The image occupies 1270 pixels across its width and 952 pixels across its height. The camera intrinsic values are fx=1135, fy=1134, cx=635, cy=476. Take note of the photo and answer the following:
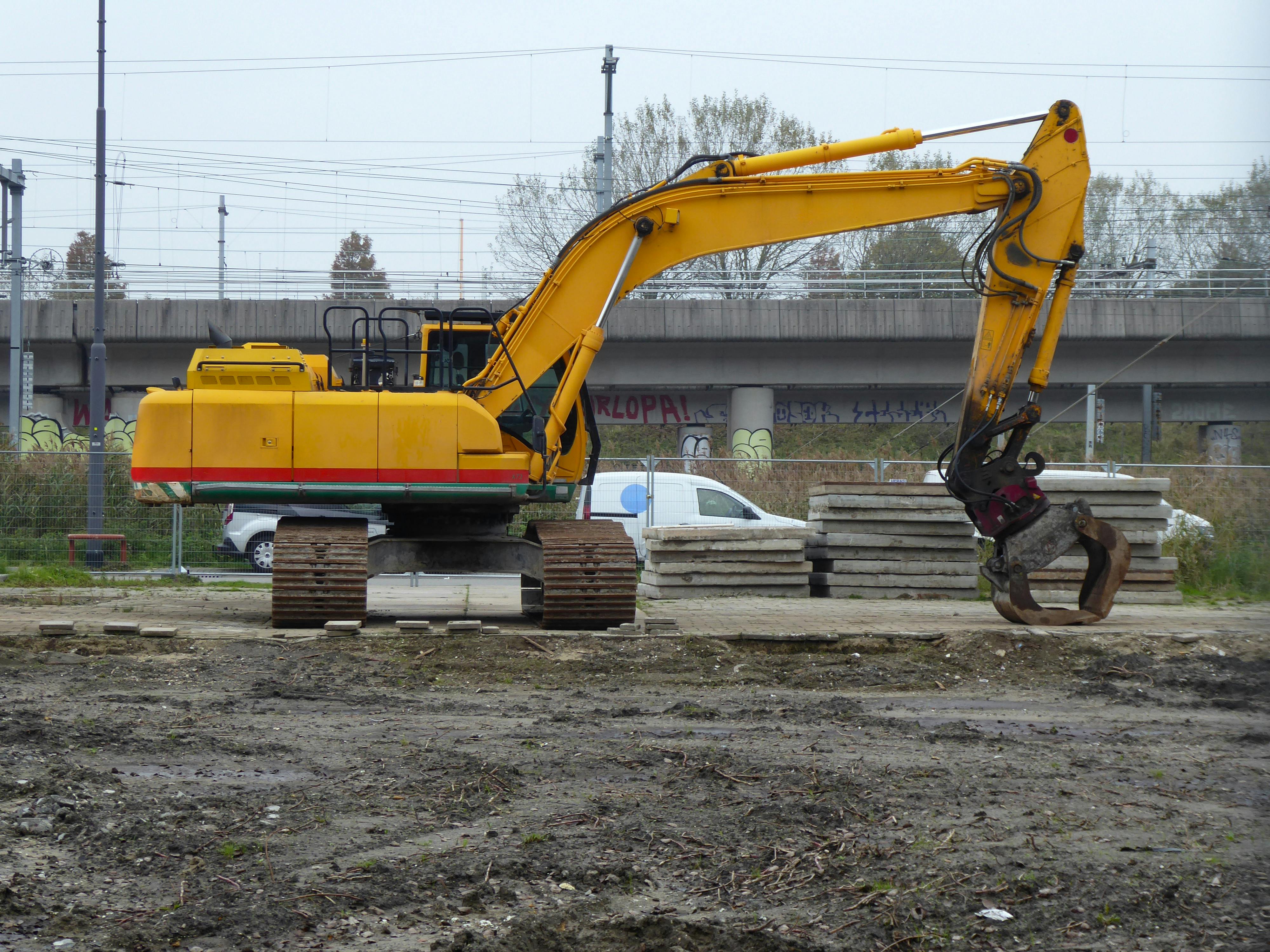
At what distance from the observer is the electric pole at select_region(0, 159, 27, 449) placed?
24.8 m

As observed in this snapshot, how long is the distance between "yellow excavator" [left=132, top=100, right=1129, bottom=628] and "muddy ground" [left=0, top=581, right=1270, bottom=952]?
2.14 metres

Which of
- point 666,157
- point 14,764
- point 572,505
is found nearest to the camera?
point 14,764

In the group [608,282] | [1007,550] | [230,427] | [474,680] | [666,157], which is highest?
[666,157]

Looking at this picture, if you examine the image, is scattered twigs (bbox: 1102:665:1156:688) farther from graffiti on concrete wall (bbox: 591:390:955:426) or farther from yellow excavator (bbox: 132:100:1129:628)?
graffiti on concrete wall (bbox: 591:390:955:426)

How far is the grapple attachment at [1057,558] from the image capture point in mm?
11086

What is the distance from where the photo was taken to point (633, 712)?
7.14m

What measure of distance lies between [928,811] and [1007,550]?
6.96 metres

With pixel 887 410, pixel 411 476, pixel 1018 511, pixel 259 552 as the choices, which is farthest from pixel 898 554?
pixel 887 410

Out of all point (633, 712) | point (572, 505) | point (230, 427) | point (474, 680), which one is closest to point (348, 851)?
point (633, 712)

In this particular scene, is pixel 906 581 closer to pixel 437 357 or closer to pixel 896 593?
pixel 896 593

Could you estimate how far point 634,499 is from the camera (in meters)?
18.2

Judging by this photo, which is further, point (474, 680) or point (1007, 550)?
point (1007, 550)

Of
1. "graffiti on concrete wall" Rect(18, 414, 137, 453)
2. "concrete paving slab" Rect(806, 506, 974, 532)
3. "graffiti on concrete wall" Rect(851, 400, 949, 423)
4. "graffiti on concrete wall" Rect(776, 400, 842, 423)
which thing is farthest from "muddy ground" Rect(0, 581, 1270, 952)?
"graffiti on concrete wall" Rect(776, 400, 842, 423)

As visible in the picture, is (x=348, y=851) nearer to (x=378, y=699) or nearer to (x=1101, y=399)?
(x=378, y=699)
